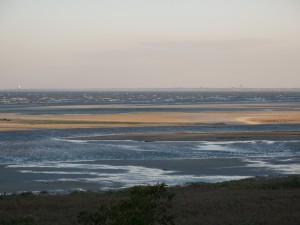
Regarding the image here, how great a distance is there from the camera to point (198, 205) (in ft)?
68.4

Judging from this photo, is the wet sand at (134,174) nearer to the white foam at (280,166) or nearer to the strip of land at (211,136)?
the white foam at (280,166)

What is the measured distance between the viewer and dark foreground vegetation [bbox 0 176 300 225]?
18297mm

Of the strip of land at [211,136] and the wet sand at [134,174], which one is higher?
the wet sand at [134,174]

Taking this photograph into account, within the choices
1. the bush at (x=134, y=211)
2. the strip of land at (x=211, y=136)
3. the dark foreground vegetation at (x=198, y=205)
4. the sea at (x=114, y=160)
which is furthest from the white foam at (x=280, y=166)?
the bush at (x=134, y=211)

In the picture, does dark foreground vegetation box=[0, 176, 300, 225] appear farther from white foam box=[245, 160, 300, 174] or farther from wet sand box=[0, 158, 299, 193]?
white foam box=[245, 160, 300, 174]

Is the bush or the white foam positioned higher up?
the bush

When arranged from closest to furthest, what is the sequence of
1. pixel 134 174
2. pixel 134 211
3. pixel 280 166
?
pixel 134 211 → pixel 134 174 → pixel 280 166

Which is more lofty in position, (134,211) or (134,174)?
(134,211)

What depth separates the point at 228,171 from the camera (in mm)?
33281

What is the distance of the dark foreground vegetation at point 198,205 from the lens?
18.3 meters

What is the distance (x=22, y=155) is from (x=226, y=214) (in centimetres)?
2427

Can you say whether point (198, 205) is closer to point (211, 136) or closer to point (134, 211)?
point (134, 211)

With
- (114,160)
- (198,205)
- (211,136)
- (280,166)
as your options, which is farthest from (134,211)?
(211,136)

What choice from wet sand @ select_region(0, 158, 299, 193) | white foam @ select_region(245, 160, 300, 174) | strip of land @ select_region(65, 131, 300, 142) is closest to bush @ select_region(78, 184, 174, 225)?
wet sand @ select_region(0, 158, 299, 193)
